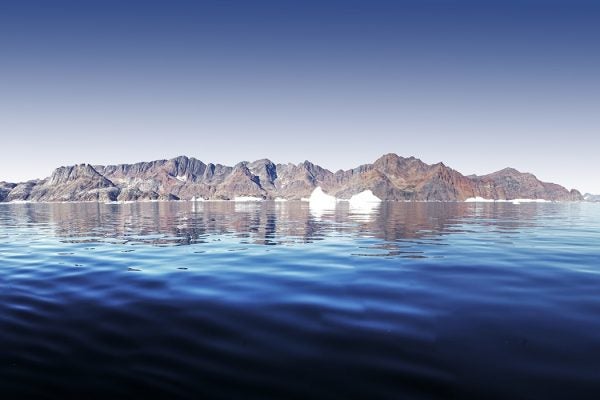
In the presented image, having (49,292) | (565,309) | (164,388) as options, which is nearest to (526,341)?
(565,309)

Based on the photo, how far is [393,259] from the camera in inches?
929

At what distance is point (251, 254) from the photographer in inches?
1011

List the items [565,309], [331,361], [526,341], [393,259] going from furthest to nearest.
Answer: [393,259]
[565,309]
[526,341]
[331,361]

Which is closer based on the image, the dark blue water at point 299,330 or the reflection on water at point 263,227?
the dark blue water at point 299,330

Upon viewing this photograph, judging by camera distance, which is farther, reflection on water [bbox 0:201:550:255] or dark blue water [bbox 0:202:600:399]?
reflection on water [bbox 0:201:550:255]

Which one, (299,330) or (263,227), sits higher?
(299,330)

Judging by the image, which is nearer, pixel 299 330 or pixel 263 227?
pixel 299 330

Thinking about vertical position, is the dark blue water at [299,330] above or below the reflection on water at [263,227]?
above

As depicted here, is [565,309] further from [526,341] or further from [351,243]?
[351,243]

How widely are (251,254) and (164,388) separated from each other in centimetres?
1855

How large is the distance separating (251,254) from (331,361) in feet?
58.4

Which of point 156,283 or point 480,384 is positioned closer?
point 480,384

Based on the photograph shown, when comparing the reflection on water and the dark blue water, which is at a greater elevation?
the dark blue water

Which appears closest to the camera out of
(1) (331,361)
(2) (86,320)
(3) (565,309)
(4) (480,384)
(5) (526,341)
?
(4) (480,384)
